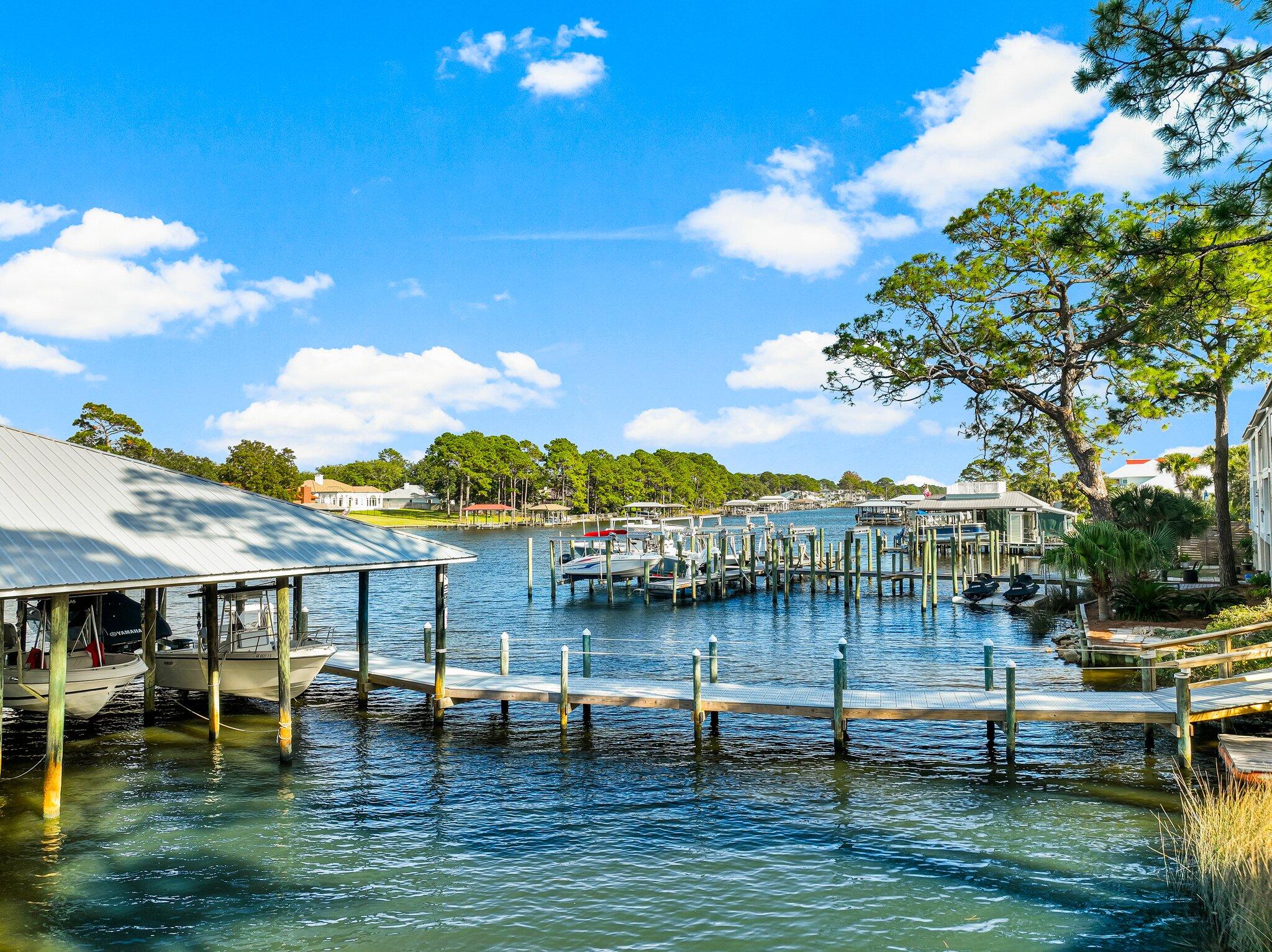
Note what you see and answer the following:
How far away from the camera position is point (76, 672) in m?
18.6

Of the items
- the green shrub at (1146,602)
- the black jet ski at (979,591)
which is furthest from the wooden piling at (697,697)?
the black jet ski at (979,591)

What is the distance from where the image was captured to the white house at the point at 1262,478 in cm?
2989

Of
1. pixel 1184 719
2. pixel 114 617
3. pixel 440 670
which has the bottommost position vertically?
pixel 1184 719

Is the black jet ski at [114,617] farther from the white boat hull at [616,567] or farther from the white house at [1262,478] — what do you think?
the white house at [1262,478]

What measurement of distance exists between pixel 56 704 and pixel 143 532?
324 cm

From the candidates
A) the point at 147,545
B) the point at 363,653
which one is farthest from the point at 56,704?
the point at 363,653

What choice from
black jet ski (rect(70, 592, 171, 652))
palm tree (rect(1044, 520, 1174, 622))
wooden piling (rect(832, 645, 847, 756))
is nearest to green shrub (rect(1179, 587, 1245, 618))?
palm tree (rect(1044, 520, 1174, 622))

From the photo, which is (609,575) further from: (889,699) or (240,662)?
(889,699)

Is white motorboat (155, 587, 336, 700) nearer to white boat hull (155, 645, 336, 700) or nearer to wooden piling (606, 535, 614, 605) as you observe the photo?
white boat hull (155, 645, 336, 700)

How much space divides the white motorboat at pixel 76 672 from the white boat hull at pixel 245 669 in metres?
1.22

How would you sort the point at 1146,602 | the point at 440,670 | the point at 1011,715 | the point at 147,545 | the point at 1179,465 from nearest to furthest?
the point at 147,545 → the point at 1011,715 → the point at 440,670 → the point at 1146,602 → the point at 1179,465

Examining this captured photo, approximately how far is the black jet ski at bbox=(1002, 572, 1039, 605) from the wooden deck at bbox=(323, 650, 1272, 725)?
24.8m

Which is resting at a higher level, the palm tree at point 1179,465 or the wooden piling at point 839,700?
the palm tree at point 1179,465

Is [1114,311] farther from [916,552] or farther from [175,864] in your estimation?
[916,552]
